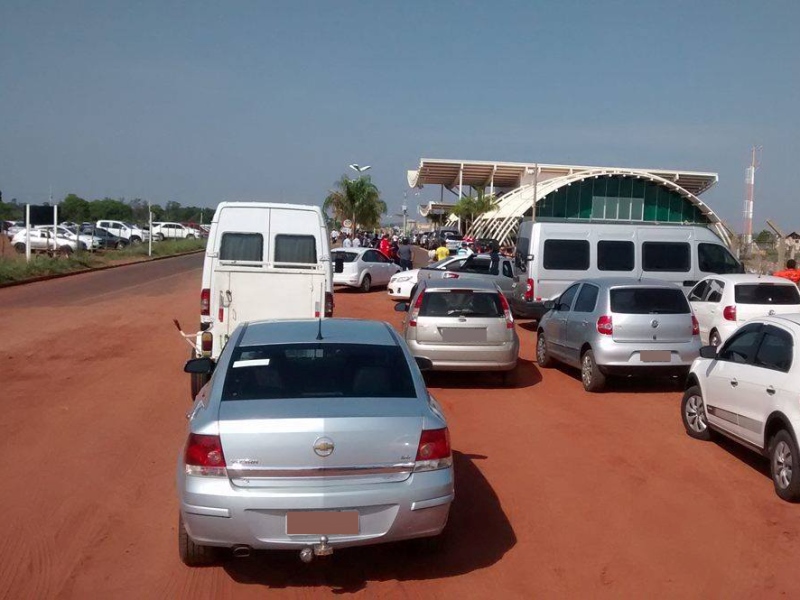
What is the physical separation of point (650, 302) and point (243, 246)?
5771mm

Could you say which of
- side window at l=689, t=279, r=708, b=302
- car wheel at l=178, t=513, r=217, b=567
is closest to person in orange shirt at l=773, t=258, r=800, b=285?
side window at l=689, t=279, r=708, b=302

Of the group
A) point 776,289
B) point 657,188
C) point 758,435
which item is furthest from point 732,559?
point 657,188

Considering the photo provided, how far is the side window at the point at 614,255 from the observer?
734 inches

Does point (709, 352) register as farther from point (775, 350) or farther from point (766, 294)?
point (766, 294)

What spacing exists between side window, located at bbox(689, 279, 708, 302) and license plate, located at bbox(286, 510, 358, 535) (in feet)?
43.0

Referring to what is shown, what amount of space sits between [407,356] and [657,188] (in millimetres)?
58572

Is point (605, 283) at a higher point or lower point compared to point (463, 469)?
higher

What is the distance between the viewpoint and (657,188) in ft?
200

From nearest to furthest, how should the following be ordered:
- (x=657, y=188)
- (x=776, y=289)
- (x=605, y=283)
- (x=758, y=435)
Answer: (x=758, y=435), (x=605, y=283), (x=776, y=289), (x=657, y=188)

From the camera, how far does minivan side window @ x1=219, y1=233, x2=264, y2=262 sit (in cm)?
1181

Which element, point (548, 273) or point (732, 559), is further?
point (548, 273)

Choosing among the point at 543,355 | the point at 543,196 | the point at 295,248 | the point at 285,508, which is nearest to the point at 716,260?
the point at 543,355

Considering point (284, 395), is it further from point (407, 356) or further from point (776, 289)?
point (776, 289)

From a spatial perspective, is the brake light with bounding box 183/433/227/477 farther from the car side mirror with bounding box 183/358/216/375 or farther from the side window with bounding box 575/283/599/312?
the side window with bounding box 575/283/599/312
